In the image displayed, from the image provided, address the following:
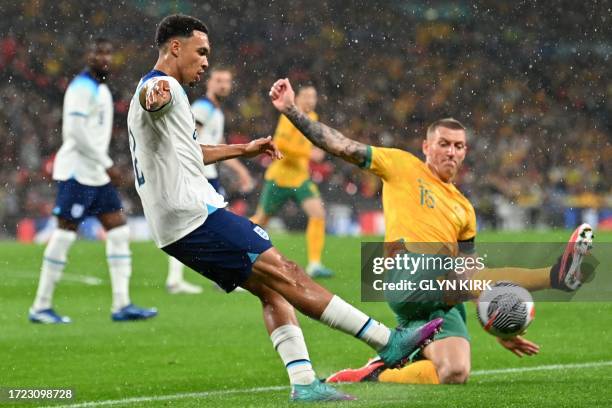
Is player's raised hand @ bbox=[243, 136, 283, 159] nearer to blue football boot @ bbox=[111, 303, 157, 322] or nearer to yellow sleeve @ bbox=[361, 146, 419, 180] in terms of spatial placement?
yellow sleeve @ bbox=[361, 146, 419, 180]

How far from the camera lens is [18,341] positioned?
816 cm

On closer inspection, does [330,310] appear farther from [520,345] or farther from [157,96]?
[157,96]

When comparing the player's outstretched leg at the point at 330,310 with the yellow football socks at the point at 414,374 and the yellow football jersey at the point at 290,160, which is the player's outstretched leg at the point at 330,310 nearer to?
the yellow football socks at the point at 414,374

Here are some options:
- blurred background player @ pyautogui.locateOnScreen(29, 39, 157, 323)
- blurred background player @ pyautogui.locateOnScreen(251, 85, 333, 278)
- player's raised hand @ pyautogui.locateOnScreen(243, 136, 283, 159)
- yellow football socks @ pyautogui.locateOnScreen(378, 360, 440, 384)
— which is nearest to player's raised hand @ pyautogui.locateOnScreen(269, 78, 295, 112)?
player's raised hand @ pyautogui.locateOnScreen(243, 136, 283, 159)

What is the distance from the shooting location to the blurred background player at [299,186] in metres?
12.7

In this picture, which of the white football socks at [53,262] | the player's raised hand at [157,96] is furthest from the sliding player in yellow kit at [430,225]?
A: the white football socks at [53,262]

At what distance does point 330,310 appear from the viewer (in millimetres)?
5227

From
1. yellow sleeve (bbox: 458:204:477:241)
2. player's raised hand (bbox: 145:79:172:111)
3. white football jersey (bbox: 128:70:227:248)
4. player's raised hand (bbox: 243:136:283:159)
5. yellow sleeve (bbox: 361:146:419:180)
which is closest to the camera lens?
player's raised hand (bbox: 145:79:172:111)

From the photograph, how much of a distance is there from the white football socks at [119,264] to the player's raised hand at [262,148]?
3.89 m

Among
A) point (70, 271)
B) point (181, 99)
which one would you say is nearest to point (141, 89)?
point (181, 99)

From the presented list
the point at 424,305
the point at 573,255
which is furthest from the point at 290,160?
the point at 573,255

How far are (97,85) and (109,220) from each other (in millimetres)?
1099

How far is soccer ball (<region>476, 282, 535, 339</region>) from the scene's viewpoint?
5.69 m

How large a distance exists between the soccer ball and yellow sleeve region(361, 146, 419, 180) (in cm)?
108
